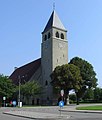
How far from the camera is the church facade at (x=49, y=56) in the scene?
7719cm

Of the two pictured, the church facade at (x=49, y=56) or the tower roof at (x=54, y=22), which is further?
the tower roof at (x=54, y=22)

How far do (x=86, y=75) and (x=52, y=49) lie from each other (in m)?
12.3

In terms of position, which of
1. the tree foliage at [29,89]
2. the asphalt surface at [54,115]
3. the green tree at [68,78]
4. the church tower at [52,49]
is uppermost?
the church tower at [52,49]

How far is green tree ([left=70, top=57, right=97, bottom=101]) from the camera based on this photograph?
72875mm

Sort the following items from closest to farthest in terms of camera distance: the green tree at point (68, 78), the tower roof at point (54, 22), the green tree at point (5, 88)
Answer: the green tree at point (68, 78) < the green tree at point (5, 88) < the tower roof at point (54, 22)

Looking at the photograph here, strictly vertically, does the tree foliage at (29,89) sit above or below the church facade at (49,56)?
below

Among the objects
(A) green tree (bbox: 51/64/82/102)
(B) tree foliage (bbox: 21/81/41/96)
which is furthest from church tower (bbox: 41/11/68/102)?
(A) green tree (bbox: 51/64/82/102)

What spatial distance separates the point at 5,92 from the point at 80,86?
1938 centimetres

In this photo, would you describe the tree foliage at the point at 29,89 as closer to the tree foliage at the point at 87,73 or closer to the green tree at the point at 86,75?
the green tree at the point at 86,75

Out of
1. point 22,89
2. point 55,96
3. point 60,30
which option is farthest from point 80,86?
point 60,30

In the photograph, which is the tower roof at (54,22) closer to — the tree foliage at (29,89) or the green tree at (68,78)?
the green tree at (68,78)

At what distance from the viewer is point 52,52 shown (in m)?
77.1

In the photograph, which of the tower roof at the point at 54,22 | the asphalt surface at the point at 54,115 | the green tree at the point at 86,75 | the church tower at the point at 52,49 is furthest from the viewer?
the tower roof at the point at 54,22

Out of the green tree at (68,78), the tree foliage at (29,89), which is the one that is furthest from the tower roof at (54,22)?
the tree foliage at (29,89)
